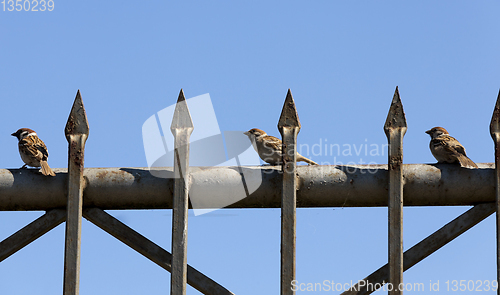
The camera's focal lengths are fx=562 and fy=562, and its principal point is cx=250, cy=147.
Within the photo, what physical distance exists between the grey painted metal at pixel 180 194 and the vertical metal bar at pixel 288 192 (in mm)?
745

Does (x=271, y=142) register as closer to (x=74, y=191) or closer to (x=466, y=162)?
(x=466, y=162)

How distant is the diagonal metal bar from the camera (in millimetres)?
4578

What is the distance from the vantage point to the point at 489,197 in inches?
181

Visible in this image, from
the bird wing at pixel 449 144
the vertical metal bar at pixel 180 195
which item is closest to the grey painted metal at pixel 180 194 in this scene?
the vertical metal bar at pixel 180 195

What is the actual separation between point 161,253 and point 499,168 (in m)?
2.78

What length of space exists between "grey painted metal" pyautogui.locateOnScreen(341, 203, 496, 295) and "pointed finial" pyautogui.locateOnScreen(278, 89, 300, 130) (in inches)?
52.5

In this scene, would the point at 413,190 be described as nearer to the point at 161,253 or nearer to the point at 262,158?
the point at 161,253

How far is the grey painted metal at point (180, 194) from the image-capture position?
13.9 ft

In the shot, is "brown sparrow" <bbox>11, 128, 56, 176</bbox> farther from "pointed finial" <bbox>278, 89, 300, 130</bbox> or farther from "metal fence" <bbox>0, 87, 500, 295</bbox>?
"pointed finial" <bbox>278, 89, 300, 130</bbox>

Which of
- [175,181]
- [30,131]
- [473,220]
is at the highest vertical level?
[30,131]

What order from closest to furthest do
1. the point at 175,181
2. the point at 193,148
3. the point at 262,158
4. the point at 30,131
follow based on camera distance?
the point at 175,181
the point at 193,148
the point at 30,131
the point at 262,158

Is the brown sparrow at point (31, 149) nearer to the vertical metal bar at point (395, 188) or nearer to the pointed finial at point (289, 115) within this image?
the pointed finial at point (289, 115)

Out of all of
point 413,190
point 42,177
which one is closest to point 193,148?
point 42,177

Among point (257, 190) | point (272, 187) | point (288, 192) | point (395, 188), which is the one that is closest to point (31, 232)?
point (257, 190)
